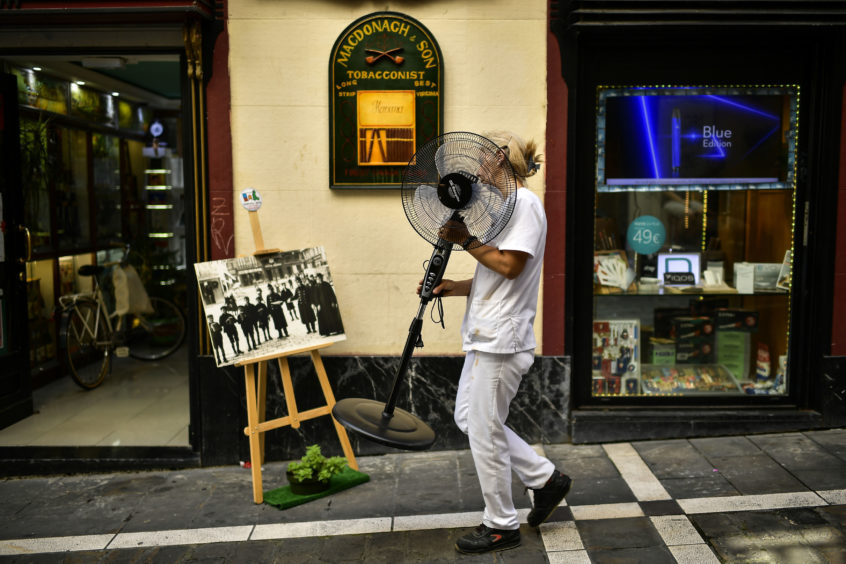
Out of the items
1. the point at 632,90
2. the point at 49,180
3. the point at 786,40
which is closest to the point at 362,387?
the point at 632,90

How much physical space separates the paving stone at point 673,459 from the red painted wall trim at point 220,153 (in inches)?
127

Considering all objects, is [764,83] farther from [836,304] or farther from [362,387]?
[362,387]

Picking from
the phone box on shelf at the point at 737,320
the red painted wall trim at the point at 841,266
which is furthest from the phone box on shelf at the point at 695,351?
the red painted wall trim at the point at 841,266

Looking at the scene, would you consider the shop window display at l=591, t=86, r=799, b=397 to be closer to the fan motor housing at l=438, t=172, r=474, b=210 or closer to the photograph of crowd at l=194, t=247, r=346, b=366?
the photograph of crowd at l=194, t=247, r=346, b=366

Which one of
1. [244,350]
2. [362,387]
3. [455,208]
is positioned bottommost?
[362,387]

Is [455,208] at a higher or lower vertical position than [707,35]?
lower

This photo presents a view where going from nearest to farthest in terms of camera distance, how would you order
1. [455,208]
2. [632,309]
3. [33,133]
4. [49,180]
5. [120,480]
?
[455,208] < [120,480] < [632,309] < [33,133] < [49,180]

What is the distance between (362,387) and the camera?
546cm

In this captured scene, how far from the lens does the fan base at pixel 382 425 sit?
379 cm

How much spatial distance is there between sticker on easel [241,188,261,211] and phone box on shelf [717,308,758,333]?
3.52 m

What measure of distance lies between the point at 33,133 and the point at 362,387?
4.28 meters

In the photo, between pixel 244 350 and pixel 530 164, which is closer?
pixel 530 164

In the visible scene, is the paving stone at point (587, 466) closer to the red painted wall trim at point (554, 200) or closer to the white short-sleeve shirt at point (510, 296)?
the red painted wall trim at point (554, 200)

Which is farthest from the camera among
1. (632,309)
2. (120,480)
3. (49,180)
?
(49,180)
